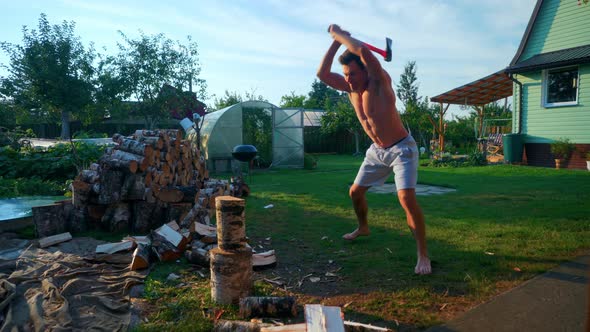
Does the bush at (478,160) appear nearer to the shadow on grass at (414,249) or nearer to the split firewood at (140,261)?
the shadow on grass at (414,249)

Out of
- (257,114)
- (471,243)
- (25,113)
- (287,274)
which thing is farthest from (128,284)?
(25,113)

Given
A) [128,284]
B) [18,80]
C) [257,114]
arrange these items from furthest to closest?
[18,80] → [257,114] → [128,284]

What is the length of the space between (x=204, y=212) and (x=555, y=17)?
41.3ft

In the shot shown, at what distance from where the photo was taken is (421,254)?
3.38 m

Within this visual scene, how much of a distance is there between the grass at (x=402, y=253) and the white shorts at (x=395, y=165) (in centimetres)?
73

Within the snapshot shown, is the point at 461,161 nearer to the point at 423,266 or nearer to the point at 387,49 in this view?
the point at 387,49

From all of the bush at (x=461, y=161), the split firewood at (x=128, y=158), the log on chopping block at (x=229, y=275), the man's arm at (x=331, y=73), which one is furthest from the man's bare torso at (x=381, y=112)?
the bush at (x=461, y=161)

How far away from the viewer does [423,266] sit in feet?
10.9

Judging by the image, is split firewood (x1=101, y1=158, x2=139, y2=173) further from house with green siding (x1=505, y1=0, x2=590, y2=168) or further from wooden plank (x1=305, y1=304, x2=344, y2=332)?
house with green siding (x1=505, y1=0, x2=590, y2=168)

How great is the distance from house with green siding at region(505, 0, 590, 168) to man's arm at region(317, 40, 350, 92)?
9.91 metres

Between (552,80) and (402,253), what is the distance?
1117 centimetres

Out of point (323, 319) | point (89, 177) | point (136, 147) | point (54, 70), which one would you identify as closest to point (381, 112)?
point (323, 319)

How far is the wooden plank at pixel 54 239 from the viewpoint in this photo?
4594 mm

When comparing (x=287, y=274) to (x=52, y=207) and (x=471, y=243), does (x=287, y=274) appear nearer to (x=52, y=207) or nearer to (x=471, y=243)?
(x=471, y=243)
